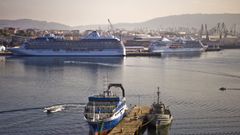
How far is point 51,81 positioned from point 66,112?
7.35m

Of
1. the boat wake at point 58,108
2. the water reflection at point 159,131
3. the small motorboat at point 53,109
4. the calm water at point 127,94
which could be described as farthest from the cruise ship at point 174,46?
the water reflection at point 159,131

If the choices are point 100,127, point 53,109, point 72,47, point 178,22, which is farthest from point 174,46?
point 178,22

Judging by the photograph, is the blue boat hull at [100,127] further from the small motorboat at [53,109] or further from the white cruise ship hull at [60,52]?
the white cruise ship hull at [60,52]

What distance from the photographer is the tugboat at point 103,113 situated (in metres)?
8.86

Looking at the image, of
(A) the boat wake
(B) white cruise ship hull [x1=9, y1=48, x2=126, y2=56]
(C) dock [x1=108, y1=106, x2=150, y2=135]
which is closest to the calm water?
(A) the boat wake

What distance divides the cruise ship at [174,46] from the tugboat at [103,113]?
30.2 m

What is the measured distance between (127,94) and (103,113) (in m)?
5.51

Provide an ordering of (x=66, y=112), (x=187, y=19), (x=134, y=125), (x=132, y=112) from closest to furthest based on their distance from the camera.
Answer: (x=134, y=125)
(x=132, y=112)
(x=66, y=112)
(x=187, y=19)

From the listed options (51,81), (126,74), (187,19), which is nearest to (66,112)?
(51,81)

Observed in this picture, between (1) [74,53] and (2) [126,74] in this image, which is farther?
(1) [74,53]

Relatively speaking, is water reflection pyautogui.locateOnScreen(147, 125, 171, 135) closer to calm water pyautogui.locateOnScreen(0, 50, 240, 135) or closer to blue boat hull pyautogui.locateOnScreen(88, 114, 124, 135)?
calm water pyautogui.locateOnScreen(0, 50, 240, 135)

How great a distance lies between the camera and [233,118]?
36.4 feet

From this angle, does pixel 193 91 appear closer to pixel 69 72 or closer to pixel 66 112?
pixel 66 112

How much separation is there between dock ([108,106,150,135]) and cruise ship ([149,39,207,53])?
29275 millimetres
